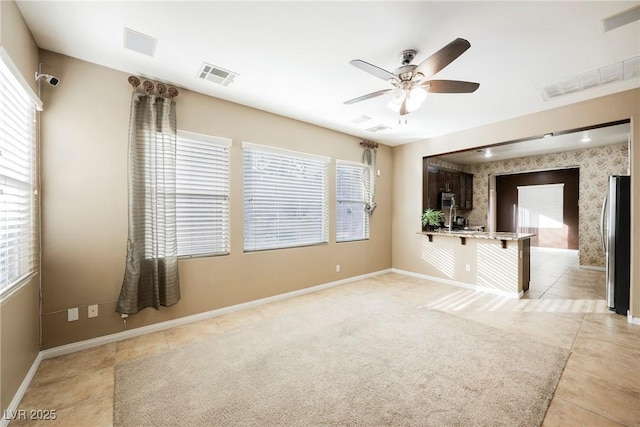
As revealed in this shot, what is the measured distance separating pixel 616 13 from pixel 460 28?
1.09 meters

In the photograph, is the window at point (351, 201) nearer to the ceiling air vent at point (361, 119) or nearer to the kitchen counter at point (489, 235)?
the ceiling air vent at point (361, 119)

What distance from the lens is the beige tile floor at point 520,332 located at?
1.81 metres

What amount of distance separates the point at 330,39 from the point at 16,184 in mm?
2709

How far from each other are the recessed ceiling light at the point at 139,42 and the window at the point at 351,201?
3107 millimetres

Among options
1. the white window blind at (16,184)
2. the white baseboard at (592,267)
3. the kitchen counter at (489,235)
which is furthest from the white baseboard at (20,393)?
the white baseboard at (592,267)

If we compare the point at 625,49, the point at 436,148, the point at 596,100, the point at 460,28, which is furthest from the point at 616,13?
the point at 436,148

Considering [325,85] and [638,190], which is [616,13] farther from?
[325,85]

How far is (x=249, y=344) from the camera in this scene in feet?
8.85

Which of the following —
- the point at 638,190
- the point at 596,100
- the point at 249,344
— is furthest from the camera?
the point at 596,100

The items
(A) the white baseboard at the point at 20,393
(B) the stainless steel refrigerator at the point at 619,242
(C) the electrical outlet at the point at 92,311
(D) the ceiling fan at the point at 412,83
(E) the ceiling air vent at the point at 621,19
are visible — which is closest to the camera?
(A) the white baseboard at the point at 20,393

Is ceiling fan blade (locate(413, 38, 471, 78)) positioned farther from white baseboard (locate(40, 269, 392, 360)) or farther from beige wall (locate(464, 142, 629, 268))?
beige wall (locate(464, 142, 629, 268))

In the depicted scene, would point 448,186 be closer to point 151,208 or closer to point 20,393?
point 151,208

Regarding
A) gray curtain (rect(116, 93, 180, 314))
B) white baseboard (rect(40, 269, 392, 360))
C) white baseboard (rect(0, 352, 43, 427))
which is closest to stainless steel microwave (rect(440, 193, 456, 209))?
white baseboard (rect(40, 269, 392, 360))

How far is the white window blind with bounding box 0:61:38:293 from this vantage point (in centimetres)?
181
